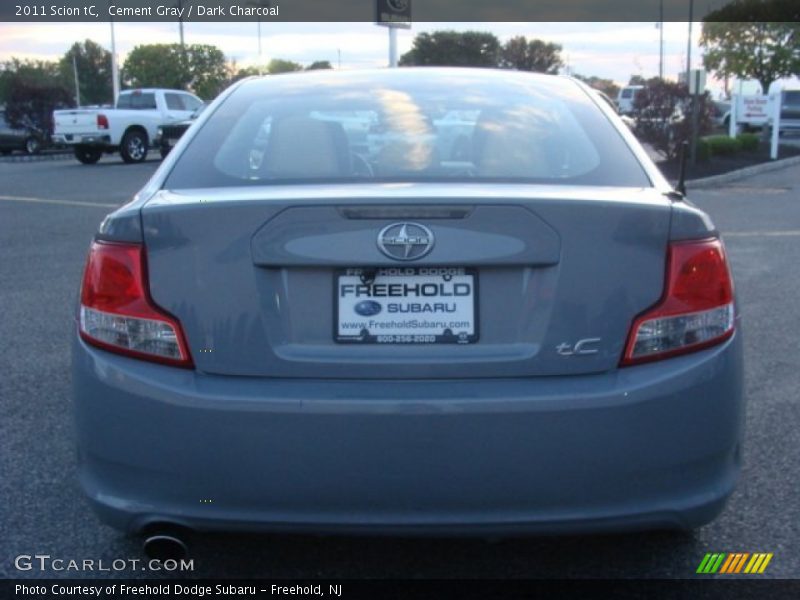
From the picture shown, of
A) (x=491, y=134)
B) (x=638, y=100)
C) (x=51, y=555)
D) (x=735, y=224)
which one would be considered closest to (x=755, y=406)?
(x=491, y=134)

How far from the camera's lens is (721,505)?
2.90 meters

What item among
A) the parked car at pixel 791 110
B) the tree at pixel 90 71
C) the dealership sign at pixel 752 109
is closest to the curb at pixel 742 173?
the dealership sign at pixel 752 109

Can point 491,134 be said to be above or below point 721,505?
above

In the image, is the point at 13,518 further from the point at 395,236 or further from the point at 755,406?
the point at 755,406

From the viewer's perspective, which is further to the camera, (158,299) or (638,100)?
(638,100)

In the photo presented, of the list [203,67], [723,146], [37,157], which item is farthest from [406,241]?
[203,67]

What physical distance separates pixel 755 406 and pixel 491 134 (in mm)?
2297

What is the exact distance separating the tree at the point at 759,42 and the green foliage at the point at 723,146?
83.3 feet

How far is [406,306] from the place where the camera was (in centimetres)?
275

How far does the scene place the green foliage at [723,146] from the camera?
24730 millimetres

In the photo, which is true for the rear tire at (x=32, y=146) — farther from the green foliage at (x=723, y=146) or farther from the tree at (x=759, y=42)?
the tree at (x=759, y=42)

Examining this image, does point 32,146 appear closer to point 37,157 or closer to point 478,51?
point 37,157

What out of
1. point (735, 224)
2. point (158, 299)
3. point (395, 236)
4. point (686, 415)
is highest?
point (395, 236)

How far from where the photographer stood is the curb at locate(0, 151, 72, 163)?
3146 cm
